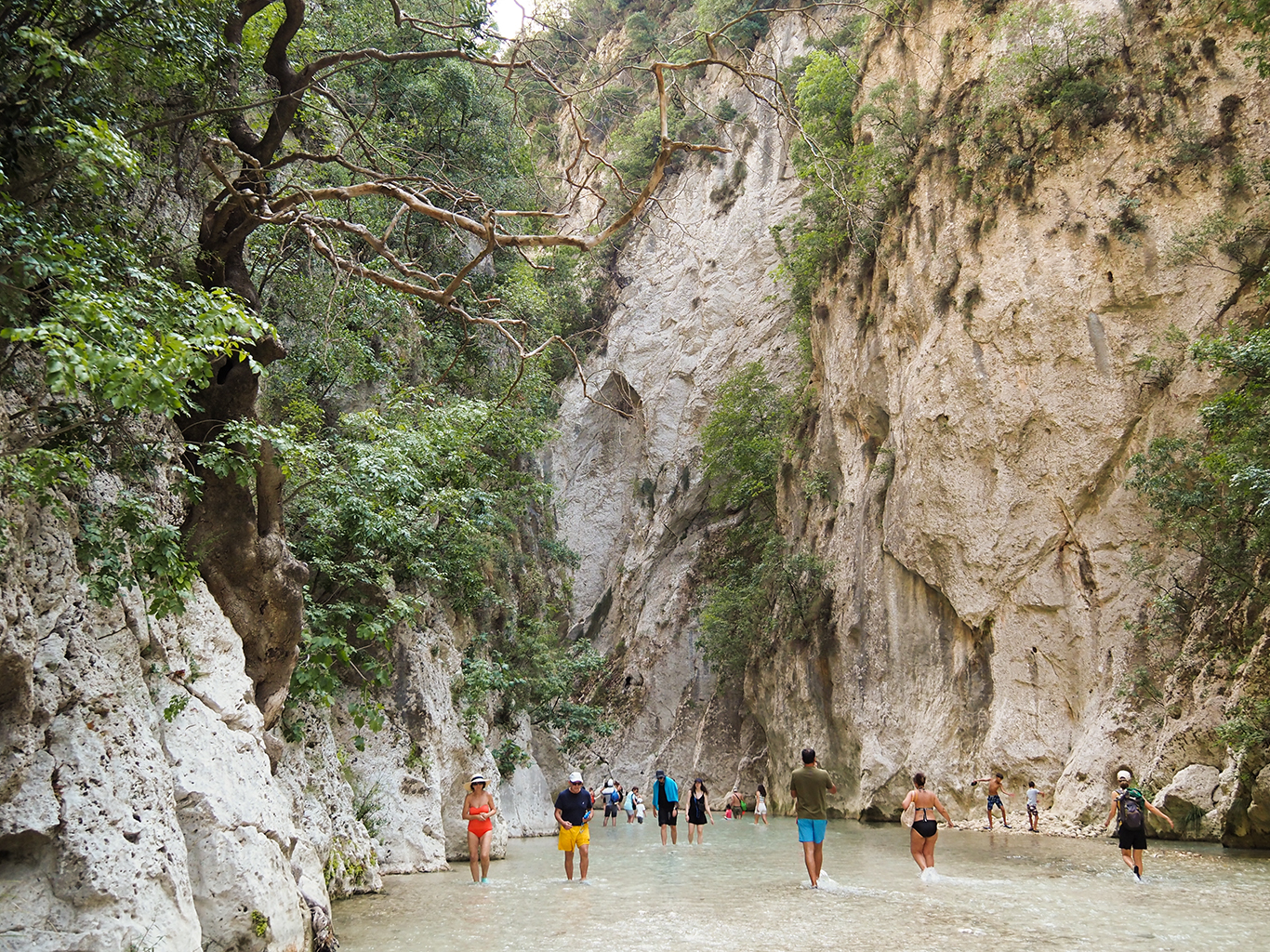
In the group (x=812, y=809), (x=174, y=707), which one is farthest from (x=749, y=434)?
(x=174, y=707)

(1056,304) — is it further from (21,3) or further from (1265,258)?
(21,3)

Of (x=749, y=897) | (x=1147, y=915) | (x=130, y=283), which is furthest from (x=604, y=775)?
(x=130, y=283)

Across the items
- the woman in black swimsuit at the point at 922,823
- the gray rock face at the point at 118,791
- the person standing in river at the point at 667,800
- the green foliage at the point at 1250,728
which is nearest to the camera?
the gray rock face at the point at 118,791

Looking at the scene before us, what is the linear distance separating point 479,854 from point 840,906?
4.49m

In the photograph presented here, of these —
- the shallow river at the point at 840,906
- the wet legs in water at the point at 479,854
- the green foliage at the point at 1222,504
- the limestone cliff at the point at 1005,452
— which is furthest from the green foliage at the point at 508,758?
the green foliage at the point at 1222,504

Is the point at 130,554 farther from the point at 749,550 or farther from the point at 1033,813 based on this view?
the point at 749,550

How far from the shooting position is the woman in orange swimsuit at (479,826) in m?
10.0

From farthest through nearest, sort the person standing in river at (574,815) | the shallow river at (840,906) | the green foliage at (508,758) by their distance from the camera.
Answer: the green foliage at (508,758) → the person standing in river at (574,815) → the shallow river at (840,906)

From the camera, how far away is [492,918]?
754cm

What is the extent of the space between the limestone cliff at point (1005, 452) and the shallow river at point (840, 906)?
3169 mm

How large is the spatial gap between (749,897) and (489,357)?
1464 cm

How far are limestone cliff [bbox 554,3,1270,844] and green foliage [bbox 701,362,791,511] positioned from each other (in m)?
2.19

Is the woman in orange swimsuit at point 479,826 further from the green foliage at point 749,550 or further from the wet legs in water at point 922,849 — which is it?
the green foliage at point 749,550

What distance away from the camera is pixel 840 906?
25.7ft
